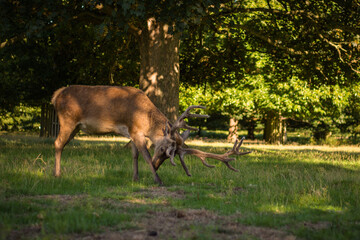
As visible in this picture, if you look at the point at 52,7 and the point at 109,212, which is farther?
the point at 52,7

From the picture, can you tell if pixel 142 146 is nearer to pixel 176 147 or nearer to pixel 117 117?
pixel 176 147

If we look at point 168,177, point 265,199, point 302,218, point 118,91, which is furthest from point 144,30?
point 302,218

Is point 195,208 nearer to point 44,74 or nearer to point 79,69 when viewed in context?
point 44,74

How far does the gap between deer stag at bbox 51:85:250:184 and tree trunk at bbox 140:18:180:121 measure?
445 cm

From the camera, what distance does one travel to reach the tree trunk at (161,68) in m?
12.7

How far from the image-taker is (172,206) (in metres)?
5.61

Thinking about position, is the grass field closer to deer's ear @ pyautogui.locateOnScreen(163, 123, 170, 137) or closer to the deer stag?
the deer stag

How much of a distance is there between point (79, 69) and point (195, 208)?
14004mm

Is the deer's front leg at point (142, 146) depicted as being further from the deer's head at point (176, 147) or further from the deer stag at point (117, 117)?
the deer's head at point (176, 147)

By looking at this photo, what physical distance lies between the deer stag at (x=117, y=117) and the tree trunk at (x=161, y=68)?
4.45 metres

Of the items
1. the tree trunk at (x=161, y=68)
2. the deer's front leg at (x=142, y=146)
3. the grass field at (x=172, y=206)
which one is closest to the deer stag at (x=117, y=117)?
the deer's front leg at (x=142, y=146)

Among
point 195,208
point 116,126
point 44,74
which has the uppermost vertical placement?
point 44,74

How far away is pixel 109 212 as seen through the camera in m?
4.95

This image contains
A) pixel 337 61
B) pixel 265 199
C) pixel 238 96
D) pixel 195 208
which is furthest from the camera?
pixel 238 96
